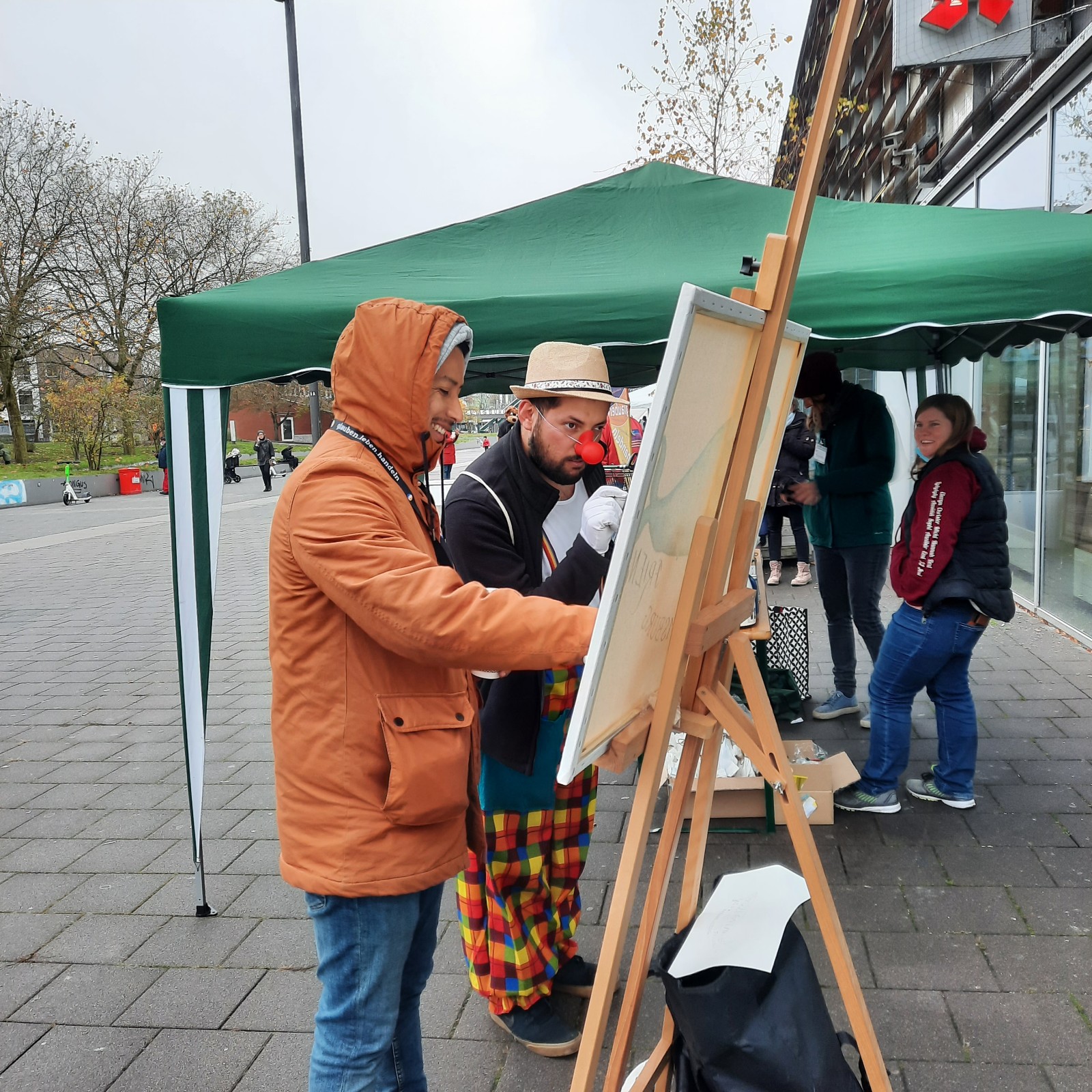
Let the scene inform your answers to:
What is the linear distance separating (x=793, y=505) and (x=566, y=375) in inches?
244

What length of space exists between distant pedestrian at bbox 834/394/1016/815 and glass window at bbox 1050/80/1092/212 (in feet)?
12.8

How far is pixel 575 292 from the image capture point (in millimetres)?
3119

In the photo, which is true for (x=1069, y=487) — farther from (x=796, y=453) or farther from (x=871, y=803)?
(x=871, y=803)

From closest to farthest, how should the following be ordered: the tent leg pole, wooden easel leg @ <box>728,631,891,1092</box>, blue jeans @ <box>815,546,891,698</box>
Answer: wooden easel leg @ <box>728,631,891,1092</box> → the tent leg pole → blue jeans @ <box>815,546,891,698</box>

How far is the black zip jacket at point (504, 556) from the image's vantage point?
2.28 metres

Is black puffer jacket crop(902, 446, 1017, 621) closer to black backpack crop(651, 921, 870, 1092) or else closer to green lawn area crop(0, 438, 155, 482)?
black backpack crop(651, 921, 870, 1092)

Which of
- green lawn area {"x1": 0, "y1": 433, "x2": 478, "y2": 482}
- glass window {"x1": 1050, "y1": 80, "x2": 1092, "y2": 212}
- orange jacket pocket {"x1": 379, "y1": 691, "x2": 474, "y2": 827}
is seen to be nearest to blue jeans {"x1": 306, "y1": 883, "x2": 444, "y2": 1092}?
orange jacket pocket {"x1": 379, "y1": 691, "x2": 474, "y2": 827}

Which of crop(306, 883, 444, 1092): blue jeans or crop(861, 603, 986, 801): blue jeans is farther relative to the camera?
crop(861, 603, 986, 801): blue jeans

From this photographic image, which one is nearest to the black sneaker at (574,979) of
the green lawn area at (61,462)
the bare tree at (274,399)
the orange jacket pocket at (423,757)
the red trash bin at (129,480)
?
the orange jacket pocket at (423,757)

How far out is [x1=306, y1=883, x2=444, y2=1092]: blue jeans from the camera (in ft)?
5.42

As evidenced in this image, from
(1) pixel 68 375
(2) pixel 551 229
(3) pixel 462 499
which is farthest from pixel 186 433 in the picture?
(1) pixel 68 375

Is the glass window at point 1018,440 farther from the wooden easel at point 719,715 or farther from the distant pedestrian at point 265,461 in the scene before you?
the distant pedestrian at point 265,461

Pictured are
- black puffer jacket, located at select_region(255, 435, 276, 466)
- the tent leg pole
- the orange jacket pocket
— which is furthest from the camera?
black puffer jacket, located at select_region(255, 435, 276, 466)

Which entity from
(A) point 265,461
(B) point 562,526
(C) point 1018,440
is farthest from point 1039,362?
(A) point 265,461
